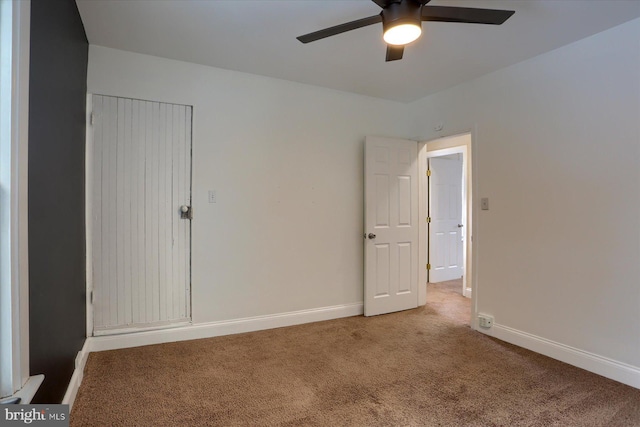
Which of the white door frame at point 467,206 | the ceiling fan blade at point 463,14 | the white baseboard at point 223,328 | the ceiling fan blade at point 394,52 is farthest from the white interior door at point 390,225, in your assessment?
the ceiling fan blade at point 463,14

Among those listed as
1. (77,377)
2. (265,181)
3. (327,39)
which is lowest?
(77,377)

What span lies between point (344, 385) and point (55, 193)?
2.01m

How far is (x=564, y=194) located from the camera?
102 inches

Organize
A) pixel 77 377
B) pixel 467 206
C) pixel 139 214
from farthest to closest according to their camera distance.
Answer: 1. pixel 467 206
2. pixel 139 214
3. pixel 77 377

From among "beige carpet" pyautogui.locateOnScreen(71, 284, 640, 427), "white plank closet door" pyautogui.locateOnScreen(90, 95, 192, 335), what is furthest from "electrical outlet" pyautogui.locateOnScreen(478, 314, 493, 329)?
"white plank closet door" pyautogui.locateOnScreen(90, 95, 192, 335)

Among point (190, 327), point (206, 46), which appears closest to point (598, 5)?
point (206, 46)

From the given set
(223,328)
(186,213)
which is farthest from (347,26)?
(223,328)

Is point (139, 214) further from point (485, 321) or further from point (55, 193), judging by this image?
point (485, 321)

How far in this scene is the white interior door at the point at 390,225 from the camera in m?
3.65

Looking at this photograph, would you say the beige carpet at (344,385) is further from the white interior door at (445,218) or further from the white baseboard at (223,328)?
the white interior door at (445,218)

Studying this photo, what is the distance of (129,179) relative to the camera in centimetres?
275

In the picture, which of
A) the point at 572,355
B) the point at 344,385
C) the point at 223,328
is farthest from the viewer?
the point at 223,328

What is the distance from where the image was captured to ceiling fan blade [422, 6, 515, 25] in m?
1.69

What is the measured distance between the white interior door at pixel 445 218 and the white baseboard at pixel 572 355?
7.52ft
